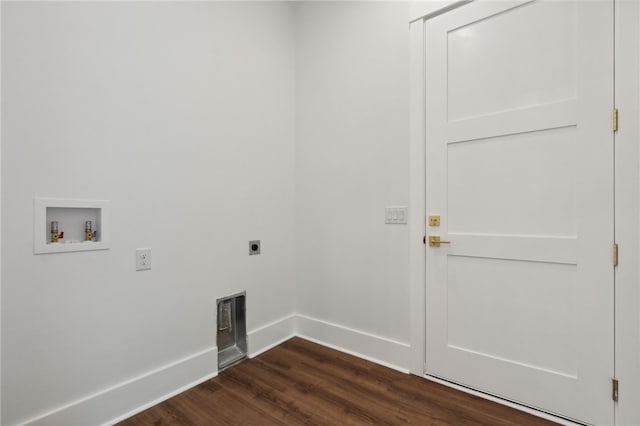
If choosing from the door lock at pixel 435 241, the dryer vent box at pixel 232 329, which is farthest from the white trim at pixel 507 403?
the dryer vent box at pixel 232 329

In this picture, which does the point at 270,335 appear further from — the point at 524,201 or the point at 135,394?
the point at 524,201

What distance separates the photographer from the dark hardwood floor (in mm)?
1588

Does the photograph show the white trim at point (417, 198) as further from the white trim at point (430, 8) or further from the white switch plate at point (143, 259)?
the white switch plate at point (143, 259)

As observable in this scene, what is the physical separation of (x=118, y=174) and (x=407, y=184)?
175 centimetres

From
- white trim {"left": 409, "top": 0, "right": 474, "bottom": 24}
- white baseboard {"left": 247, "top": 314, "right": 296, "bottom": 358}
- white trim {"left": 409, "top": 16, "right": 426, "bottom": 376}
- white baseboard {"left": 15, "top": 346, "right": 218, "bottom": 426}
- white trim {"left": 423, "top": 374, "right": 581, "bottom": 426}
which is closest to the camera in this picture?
white baseboard {"left": 15, "top": 346, "right": 218, "bottom": 426}

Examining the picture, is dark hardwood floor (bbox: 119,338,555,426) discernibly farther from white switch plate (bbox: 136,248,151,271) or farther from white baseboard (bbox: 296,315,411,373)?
white switch plate (bbox: 136,248,151,271)

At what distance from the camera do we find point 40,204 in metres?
1.36

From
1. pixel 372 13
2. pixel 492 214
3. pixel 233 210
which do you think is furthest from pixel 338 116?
pixel 492 214

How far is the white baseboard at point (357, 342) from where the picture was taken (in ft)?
6.86

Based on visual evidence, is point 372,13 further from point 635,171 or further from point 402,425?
point 402,425

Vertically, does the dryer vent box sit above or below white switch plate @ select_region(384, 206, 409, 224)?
below

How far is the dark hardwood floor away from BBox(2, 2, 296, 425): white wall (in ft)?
0.67

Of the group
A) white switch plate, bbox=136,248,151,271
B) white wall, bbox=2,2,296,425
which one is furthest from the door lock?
white switch plate, bbox=136,248,151,271

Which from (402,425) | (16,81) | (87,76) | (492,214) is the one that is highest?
(87,76)
